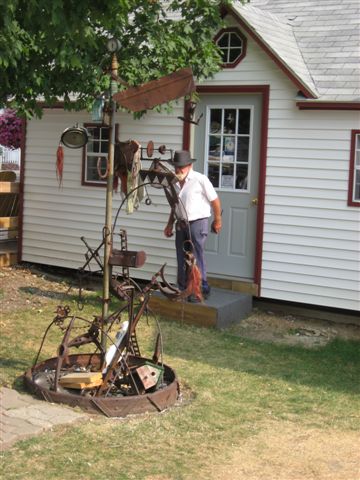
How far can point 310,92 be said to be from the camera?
8609 millimetres

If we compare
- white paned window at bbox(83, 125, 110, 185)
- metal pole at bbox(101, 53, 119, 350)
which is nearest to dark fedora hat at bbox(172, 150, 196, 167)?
metal pole at bbox(101, 53, 119, 350)

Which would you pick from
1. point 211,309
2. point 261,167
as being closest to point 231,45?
point 261,167

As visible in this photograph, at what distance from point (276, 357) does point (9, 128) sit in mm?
8693

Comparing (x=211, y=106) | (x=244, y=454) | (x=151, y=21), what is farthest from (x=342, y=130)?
(x=244, y=454)

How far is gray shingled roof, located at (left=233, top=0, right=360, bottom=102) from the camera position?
8758 millimetres

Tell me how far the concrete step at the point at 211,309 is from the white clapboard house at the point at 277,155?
452mm

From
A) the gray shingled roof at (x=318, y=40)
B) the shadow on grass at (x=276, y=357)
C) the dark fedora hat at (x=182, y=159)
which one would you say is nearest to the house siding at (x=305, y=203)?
the gray shingled roof at (x=318, y=40)

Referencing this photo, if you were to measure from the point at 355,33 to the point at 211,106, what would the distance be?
214 cm

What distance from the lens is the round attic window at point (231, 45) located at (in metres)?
9.31

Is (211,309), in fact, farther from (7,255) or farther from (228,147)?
(7,255)

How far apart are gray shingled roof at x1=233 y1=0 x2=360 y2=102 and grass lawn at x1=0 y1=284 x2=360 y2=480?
3.21 metres

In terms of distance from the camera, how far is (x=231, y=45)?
9445mm

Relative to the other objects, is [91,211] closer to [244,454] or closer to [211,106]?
[211,106]

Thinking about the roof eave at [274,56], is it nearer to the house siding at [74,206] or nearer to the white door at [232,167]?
the white door at [232,167]
